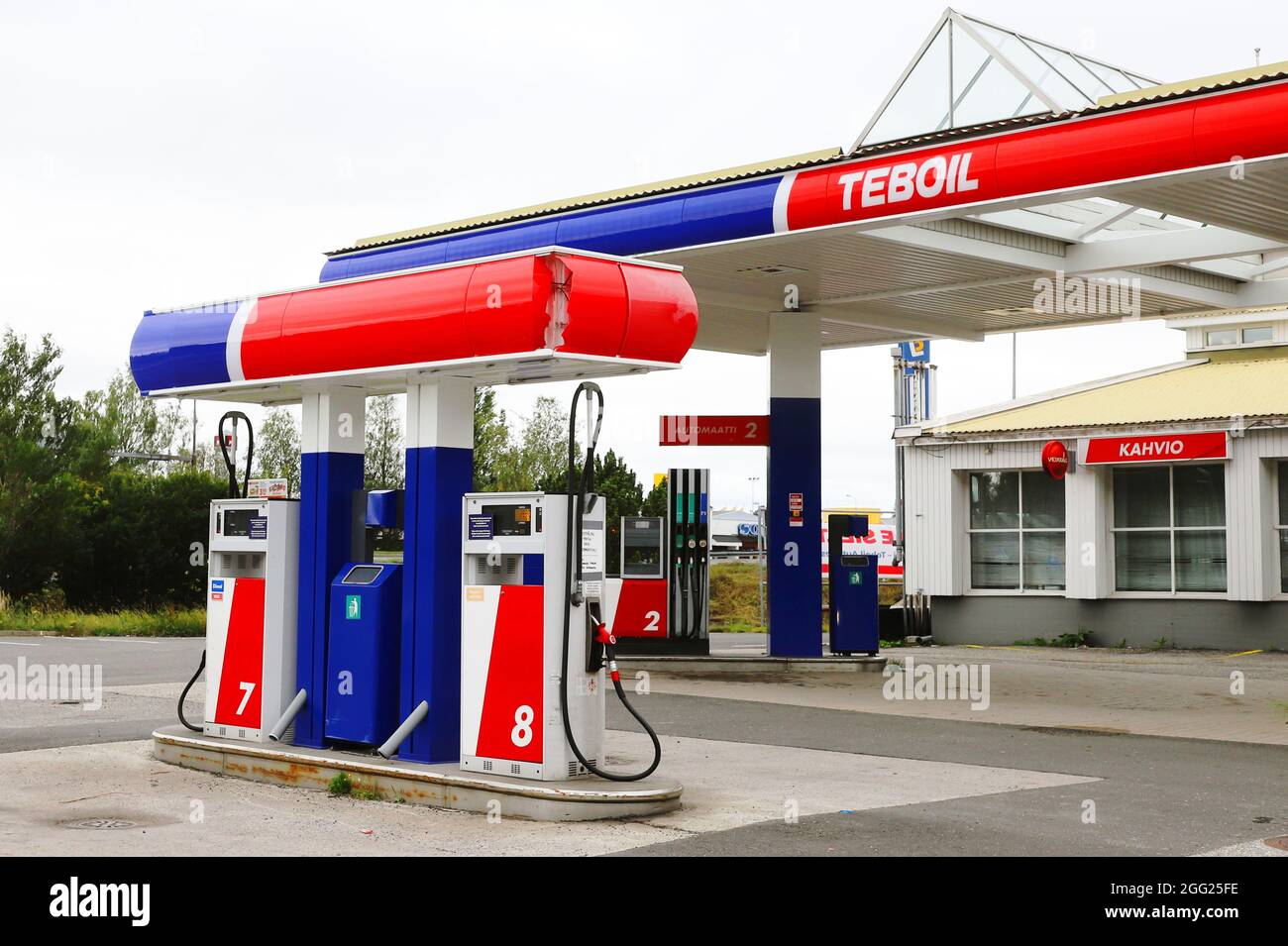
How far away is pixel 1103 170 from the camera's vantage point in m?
12.6

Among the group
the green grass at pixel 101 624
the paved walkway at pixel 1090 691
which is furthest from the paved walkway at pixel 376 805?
the green grass at pixel 101 624

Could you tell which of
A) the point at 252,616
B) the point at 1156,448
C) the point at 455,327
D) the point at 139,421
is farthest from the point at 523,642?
the point at 139,421

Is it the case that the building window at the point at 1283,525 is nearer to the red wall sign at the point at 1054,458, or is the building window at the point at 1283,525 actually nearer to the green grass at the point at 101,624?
the red wall sign at the point at 1054,458

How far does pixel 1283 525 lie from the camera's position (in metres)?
24.1

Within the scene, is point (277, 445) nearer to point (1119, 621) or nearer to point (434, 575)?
point (1119, 621)

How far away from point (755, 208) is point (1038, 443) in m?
12.6

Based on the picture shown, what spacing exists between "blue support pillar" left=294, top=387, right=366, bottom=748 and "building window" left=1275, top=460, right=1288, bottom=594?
60.2 ft

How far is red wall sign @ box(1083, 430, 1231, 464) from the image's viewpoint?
24.1 m

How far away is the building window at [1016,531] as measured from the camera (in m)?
26.6

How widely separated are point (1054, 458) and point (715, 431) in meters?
8.52
